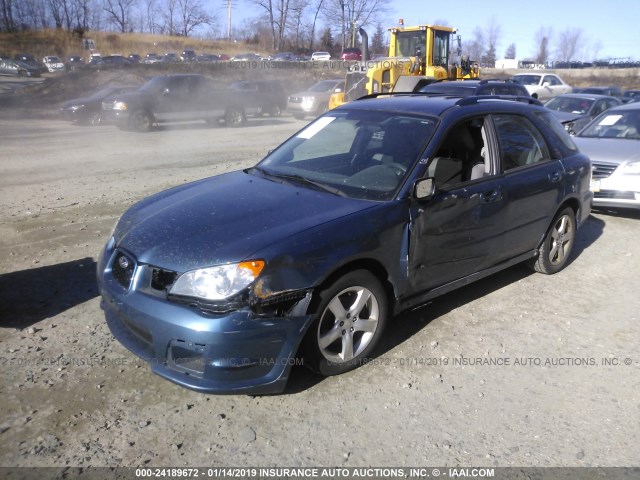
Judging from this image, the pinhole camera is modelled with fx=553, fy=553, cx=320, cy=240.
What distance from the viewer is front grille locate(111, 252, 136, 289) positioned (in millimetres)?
3301

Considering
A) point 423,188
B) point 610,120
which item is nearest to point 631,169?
point 610,120

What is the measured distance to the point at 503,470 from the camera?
9.23ft

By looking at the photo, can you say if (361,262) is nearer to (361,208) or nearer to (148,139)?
(361,208)

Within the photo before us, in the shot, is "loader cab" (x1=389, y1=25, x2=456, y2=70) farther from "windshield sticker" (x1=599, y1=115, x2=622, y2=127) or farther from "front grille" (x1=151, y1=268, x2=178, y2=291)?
"front grille" (x1=151, y1=268, x2=178, y2=291)

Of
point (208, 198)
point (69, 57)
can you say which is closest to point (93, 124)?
point (208, 198)

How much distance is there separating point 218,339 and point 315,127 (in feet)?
8.39


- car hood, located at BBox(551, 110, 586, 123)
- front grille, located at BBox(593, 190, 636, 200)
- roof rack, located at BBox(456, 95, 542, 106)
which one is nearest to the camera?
roof rack, located at BBox(456, 95, 542, 106)

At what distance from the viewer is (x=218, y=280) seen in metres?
3.01

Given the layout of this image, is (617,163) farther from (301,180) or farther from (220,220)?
(220,220)

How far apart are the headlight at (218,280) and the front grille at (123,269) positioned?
1.39ft

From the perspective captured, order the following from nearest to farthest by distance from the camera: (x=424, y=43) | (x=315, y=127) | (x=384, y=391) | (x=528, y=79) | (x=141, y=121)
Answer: (x=384, y=391)
(x=315, y=127)
(x=424, y=43)
(x=141, y=121)
(x=528, y=79)

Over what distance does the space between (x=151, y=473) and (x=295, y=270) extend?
1258 mm

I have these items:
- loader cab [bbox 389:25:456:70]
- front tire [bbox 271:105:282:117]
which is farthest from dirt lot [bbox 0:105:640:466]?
front tire [bbox 271:105:282:117]

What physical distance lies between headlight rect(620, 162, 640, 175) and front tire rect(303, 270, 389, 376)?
17.2ft
